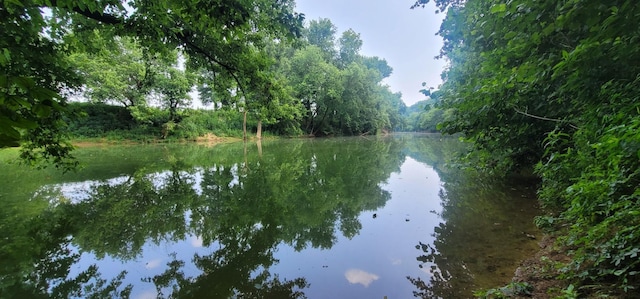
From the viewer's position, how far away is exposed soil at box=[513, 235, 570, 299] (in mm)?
2494

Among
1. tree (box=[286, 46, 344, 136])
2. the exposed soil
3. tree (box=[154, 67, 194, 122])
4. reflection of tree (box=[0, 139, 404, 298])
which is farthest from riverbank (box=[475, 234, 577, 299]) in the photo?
A: tree (box=[286, 46, 344, 136])

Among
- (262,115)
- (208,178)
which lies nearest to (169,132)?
(208,178)

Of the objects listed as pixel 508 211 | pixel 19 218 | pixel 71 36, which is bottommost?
pixel 19 218

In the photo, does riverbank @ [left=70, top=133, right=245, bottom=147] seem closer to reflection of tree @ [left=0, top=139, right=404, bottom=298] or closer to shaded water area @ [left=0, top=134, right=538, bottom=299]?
reflection of tree @ [left=0, top=139, right=404, bottom=298]

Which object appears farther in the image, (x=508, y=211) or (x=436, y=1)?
(x=436, y=1)

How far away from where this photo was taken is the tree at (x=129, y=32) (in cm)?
311

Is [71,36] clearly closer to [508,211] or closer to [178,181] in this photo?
[178,181]

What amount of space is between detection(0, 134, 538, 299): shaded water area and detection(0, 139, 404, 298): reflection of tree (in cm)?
2

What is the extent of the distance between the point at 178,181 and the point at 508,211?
Answer: 801cm

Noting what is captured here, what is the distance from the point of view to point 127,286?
324 cm

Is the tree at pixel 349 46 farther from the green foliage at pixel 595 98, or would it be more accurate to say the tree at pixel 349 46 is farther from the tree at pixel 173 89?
the green foliage at pixel 595 98

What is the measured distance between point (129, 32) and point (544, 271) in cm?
652

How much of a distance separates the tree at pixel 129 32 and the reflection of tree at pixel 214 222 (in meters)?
1.35

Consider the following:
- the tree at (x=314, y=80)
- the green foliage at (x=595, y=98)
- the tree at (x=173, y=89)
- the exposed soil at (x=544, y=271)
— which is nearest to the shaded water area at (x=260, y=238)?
the exposed soil at (x=544, y=271)
